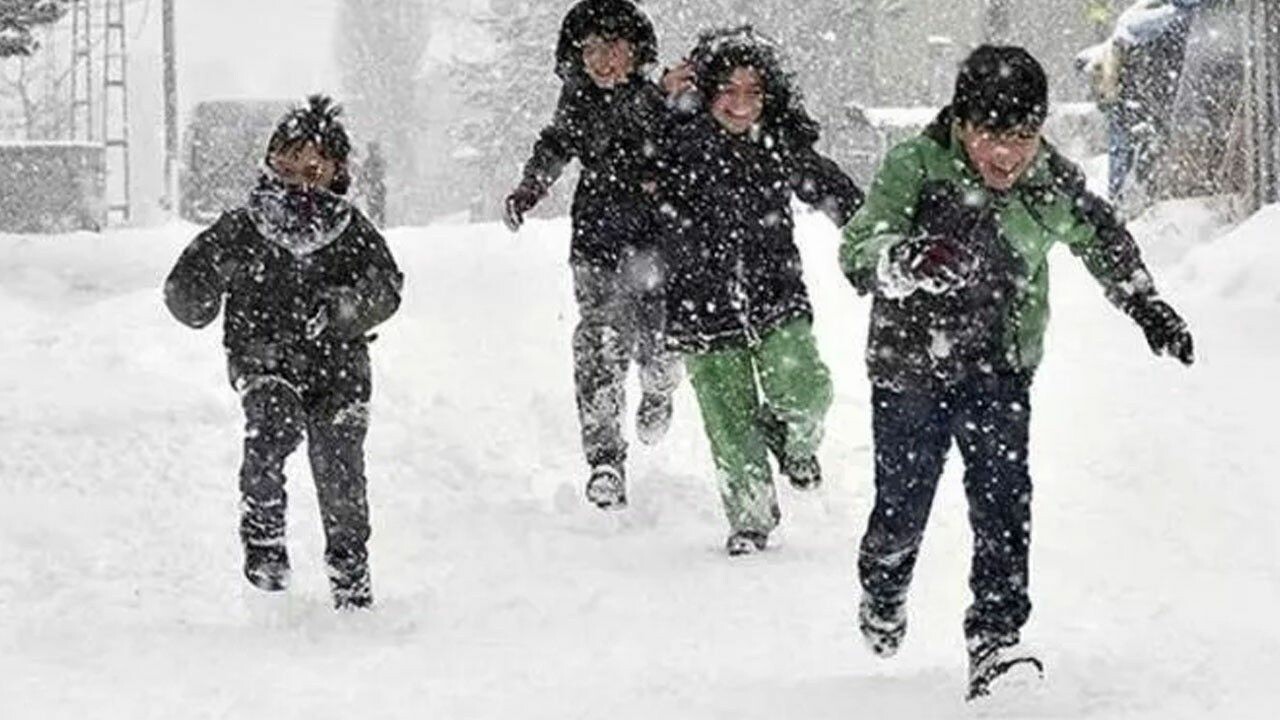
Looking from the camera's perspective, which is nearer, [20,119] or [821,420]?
[821,420]

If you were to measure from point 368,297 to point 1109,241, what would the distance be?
2.33 meters

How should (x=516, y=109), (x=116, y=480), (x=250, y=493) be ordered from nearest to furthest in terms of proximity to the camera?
(x=250, y=493) → (x=116, y=480) → (x=516, y=109)

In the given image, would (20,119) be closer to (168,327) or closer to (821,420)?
(168,327)

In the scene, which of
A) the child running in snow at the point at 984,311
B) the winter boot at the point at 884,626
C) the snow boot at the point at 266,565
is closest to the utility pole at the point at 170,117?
the snow boot at the point at 266,565

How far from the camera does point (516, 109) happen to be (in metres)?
39.9

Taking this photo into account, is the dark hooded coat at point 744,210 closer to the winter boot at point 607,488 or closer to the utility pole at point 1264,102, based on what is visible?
the winter boot at point 607,488

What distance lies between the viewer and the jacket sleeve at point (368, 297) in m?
5.96

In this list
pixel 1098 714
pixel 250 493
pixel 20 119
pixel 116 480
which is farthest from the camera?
pixel 20 119

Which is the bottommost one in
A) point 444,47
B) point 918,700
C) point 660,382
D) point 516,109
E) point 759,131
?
point 444,47

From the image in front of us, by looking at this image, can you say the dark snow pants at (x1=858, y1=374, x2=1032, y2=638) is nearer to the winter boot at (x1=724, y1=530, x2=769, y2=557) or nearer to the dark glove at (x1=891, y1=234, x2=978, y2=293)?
the dark glove at (x1=891, y1=234, x2=978, y2=293)

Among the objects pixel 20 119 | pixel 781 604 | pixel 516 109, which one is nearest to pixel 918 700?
pixel 781 604

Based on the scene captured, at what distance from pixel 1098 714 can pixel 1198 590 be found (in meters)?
1.72

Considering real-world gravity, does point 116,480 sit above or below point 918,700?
below

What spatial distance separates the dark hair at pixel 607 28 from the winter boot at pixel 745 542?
192cm
